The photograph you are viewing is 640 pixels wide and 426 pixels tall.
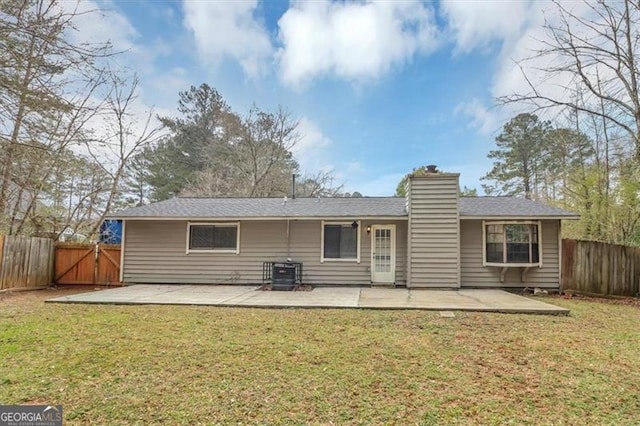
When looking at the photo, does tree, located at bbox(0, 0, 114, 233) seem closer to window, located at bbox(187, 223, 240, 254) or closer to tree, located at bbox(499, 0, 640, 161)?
window, located at bbox(187, 223, 240, 254)

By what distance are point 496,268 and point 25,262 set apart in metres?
12.8

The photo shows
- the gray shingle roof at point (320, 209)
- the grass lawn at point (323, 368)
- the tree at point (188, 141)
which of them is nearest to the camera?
the grass lawn at point (323, 368)

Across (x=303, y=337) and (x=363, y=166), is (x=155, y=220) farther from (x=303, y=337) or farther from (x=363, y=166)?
(x=363, y=166)

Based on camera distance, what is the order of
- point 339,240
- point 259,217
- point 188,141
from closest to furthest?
point 259,217
point 339,240
point 188,141

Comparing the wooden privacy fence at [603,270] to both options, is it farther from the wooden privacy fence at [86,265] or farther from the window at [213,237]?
the wooden privacy fence at [86,265]

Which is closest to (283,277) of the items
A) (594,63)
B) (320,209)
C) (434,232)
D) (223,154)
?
(320,209)

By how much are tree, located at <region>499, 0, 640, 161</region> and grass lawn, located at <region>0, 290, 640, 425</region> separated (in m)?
6.68

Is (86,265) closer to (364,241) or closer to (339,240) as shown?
(339,240)

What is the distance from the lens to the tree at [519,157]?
68.7 feet

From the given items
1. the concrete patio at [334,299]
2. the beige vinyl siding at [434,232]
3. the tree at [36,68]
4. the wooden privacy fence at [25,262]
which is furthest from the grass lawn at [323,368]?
the wooden privacy fence at [25,262]

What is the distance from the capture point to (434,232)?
977cm

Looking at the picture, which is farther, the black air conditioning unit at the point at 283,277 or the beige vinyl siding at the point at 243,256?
the beige vinyl siding at the point at 243,256

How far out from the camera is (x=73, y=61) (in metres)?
3.61

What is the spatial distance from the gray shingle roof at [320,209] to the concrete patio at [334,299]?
204 centimetres
